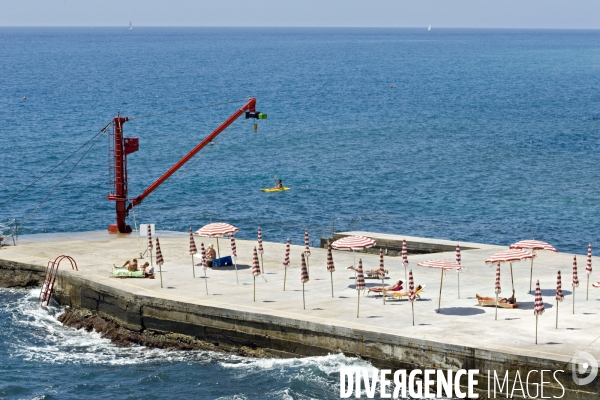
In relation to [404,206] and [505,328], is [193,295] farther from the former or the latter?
[404,206]

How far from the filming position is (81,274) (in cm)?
4638

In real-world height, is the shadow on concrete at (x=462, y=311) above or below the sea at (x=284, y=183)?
above

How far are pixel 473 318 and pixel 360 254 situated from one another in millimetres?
12846

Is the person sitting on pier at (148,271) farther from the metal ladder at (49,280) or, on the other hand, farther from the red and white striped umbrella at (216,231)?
the metal ladder at (49,280)

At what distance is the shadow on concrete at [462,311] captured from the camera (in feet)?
128

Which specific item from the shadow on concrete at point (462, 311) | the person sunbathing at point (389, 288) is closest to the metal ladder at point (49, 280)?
the person sunbathing at point (389, 288)

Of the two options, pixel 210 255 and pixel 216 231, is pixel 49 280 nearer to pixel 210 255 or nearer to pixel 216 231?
pixel 210 255

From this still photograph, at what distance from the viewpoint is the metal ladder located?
4669cm

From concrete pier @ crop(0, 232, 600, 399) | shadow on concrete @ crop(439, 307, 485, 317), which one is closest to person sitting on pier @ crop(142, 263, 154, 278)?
concrete pier @ crop(0, 232, 600, 399)

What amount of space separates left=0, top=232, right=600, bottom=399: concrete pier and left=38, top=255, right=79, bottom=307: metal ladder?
1.19 ft

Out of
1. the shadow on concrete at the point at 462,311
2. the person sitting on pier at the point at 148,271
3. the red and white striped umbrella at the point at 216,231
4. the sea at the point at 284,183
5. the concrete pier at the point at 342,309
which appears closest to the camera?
the concrete pier at the point at 342,309

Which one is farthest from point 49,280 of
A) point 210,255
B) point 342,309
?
point 342,309

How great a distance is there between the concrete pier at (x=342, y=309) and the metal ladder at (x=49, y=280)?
36 centimetres

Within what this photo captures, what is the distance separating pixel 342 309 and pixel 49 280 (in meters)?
14.3
